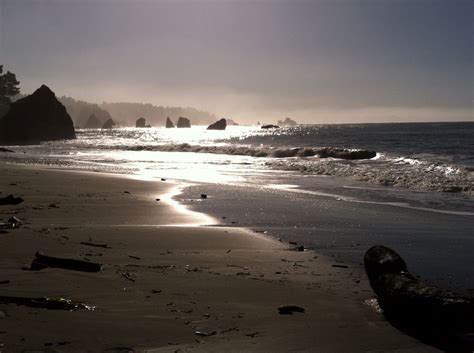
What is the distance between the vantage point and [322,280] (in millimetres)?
6211

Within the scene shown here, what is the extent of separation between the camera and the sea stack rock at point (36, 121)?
7931 cm

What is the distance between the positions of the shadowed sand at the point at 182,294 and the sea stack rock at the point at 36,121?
2984 inches

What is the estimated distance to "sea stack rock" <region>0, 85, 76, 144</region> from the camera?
260ft

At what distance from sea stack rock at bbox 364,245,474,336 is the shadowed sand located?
208 mm

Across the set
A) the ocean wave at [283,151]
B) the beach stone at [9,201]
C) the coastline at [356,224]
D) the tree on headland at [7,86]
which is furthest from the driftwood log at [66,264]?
the tree on headland at [7,86]

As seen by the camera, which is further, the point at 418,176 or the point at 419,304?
the point at 418,176

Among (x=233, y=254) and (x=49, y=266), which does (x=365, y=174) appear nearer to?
(x=233, y=254)

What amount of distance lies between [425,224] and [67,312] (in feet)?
28.4

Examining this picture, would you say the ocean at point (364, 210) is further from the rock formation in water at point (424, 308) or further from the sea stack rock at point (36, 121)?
the sea stack rock at point (36, 121)

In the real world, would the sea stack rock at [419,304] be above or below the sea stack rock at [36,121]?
below

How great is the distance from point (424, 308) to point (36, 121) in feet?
291

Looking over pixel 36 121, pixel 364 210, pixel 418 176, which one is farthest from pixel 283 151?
pixel 36 121

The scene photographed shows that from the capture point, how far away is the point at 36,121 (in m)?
83.6

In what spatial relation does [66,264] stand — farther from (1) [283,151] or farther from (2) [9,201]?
(1) [283,151]
